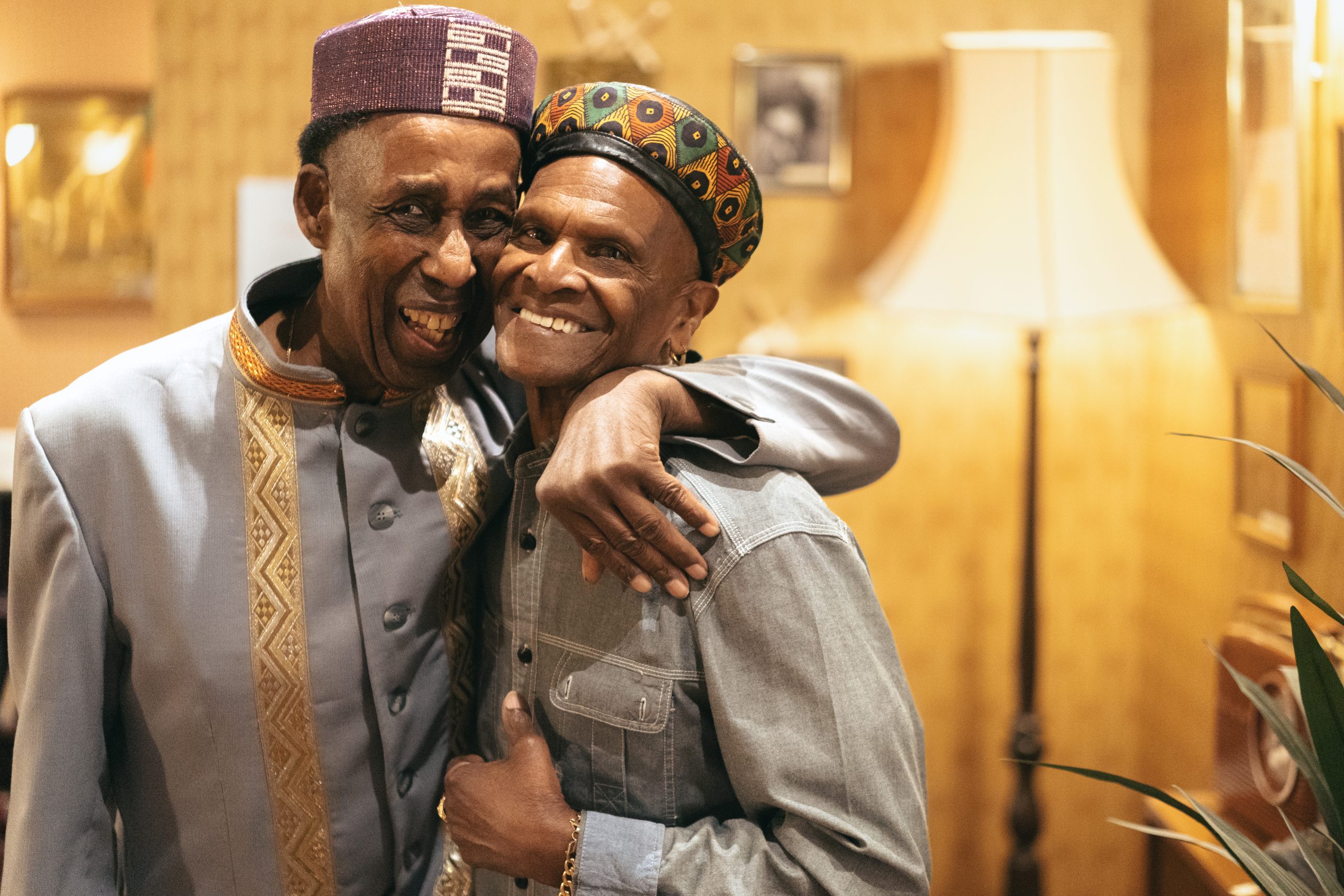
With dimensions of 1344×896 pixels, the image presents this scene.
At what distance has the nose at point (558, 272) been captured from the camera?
1.06 meters

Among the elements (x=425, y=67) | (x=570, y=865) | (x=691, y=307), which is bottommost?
(x=570, y=865)

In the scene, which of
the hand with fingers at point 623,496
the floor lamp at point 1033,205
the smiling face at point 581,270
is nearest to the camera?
the hand with fingers at point 623,496

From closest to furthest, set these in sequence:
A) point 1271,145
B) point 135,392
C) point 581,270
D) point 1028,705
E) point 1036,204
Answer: point 581,270, point 135,392, point 1271,145, point 1036,204, point 1028,705

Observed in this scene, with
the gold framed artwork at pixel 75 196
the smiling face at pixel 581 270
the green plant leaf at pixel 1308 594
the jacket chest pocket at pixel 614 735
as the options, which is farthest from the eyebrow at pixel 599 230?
the gold framed artwork at pixel 75 196

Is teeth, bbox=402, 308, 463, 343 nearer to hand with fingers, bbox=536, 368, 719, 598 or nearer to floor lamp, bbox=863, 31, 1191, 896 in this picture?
hand with fingers, bbox=536, 368, 719, 598

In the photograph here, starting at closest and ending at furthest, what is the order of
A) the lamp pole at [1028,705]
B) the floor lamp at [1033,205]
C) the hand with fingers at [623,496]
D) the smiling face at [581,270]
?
1. the hand with fingers at [623,496]
2. the smiling face at [581,270]
3. the floor lamp at [1033,205]
4. the lamp pole at [1028,705]

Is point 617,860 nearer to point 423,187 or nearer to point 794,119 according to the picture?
point 423,187

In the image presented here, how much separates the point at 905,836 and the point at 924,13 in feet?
7.09

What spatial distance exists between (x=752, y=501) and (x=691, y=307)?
24 centimetres

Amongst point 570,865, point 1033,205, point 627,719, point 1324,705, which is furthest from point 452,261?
point 1033,205

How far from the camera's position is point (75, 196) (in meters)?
2.64

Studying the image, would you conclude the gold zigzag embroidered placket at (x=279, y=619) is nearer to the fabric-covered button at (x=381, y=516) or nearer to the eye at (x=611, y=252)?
the fabric-covered button at (x=381, y=516)

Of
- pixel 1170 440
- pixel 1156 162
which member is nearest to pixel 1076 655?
pixel 1170 440

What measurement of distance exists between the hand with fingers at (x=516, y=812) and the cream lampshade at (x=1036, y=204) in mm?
1542
